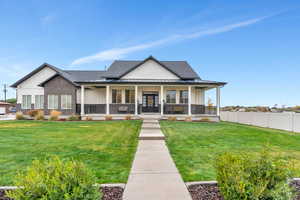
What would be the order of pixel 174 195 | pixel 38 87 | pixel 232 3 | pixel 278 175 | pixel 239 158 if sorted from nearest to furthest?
pixel 278 175, pixel 239 158, pixel 174 195, pixel 232 3, pixel 38 87

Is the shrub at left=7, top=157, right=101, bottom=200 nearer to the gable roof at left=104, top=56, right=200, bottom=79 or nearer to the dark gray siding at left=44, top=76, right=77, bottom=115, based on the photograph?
the gable roof at left=104, top=56, right=200, bottom=79

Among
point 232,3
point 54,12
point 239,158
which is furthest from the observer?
point 54,12

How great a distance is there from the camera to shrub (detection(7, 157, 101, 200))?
6.25 ft

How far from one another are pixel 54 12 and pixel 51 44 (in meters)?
8.53

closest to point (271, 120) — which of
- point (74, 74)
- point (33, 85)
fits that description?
point (74, 74)

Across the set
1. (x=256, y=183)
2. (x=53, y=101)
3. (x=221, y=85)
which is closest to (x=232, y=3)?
(x=221, y=85)

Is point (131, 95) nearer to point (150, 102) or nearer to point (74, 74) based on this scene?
point (150, 102)

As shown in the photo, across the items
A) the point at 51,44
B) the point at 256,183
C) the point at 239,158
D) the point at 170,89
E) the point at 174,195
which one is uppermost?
the point at 51,44

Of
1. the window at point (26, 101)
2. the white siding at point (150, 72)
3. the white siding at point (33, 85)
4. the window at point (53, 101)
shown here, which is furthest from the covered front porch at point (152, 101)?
the window at point (26, 101)

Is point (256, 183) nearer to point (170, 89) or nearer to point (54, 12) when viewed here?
point (170, 89)

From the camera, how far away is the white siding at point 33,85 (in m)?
22.0

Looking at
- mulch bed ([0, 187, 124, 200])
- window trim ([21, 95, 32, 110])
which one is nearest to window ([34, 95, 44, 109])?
window trim ([21, 95, 32, 110])

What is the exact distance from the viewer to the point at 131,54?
34.3 m

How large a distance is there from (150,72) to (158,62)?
1445 millimetres
